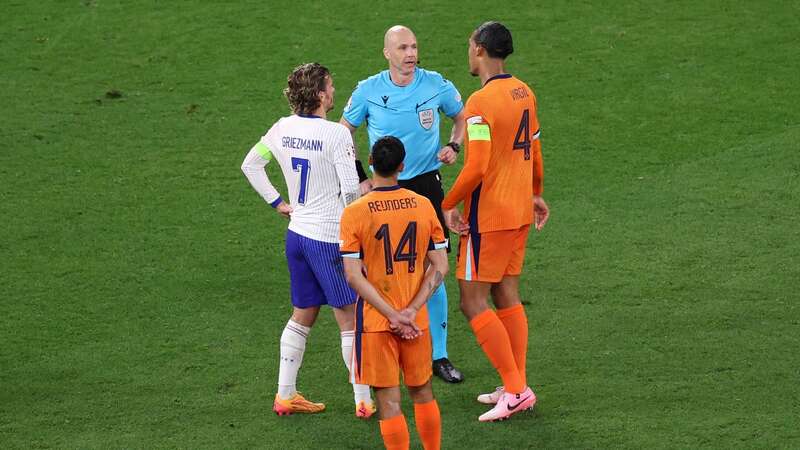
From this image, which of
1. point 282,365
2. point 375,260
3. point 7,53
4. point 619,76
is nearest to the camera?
point 375,260

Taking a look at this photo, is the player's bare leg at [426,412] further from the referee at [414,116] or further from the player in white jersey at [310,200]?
the referee at [414,116]

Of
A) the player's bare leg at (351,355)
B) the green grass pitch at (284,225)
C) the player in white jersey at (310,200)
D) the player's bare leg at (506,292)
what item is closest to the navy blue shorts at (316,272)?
the player in white jersey at (310,200)

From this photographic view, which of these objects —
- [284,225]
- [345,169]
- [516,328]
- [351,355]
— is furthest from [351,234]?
[284,225]

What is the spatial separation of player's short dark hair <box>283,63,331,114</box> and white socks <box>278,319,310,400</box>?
3.96 feet

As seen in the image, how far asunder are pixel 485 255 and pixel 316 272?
2.96 ft

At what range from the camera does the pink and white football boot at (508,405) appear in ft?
20.3

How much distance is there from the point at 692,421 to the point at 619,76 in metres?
5.74

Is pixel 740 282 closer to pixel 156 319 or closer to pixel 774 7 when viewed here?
pixel 156 319

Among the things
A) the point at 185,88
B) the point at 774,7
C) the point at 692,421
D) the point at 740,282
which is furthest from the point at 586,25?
the point at 692,421

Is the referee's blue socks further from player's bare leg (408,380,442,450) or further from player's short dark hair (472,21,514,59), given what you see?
player's short dark hair (472,21,514,59)

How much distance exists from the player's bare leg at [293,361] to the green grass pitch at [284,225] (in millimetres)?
91

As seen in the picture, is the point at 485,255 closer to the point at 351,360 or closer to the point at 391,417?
the point at 351,360

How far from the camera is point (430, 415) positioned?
5410 mm

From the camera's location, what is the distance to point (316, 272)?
6141 mm
